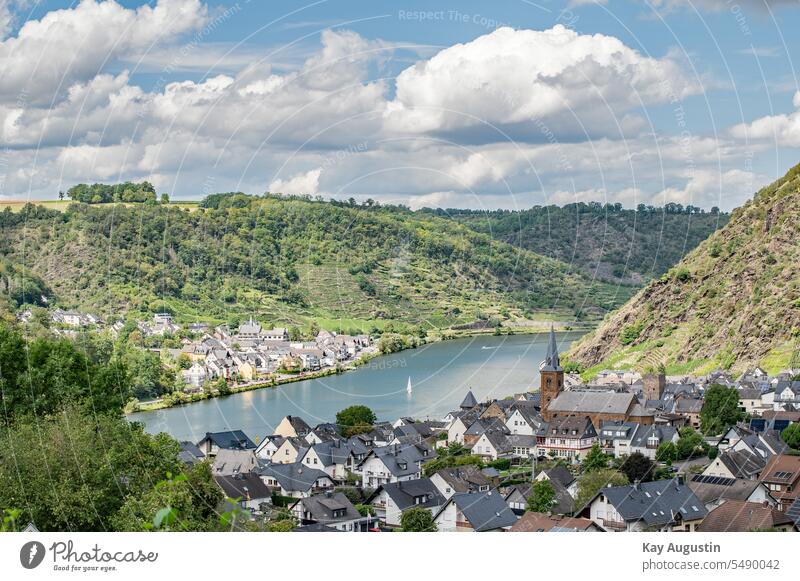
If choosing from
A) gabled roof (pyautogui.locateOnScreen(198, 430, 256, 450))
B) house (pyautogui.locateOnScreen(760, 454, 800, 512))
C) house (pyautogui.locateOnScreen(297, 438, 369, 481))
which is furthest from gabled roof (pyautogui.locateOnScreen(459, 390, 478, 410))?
house (pyautogui.locateOnScreen(760, 454, 800, 512))

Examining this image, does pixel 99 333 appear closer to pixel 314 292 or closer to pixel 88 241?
pixel 314 292

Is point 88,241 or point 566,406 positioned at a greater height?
point 88,241

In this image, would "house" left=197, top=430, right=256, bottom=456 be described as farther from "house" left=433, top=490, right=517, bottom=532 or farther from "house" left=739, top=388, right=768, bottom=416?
"house" left=739, top=388, right=768, bottom=416

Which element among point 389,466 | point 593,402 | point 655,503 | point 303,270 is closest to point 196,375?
point 303,270
